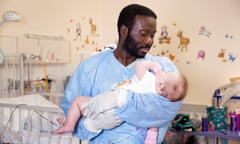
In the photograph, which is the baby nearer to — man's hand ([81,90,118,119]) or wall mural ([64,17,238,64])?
man's hand ([81,90,118,119])

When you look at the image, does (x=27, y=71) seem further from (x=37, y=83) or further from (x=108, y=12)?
(x=108, y=12)

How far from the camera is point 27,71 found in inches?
109

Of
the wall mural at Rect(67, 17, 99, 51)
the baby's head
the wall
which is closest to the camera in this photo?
the baby's head

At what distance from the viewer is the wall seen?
116 inches

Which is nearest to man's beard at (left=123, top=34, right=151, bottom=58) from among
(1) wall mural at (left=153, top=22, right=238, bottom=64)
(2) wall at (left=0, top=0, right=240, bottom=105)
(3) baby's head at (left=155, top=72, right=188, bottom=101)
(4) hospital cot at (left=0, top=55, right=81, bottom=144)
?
(3) baby's head at (left=155, top=72, right=188, bottom=101)

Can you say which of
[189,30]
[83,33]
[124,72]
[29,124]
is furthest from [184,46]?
[124,72]

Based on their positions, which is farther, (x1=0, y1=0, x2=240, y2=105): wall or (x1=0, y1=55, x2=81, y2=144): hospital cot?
(x1=0, y1=0, x2=240, y2=105): wall

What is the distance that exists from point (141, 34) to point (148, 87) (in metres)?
0.17

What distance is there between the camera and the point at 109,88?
99 centimetres

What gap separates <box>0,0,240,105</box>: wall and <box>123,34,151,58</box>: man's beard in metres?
1.92

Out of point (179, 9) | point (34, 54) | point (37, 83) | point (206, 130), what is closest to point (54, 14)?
point (34, 54)

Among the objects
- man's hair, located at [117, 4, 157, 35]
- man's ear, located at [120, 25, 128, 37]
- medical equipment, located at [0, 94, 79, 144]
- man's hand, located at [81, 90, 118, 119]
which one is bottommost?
medical equipment, located at [0, 94, 79, 144]

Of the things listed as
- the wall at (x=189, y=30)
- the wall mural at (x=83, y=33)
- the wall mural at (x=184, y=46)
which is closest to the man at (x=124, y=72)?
the wall at (x=189, y=30)

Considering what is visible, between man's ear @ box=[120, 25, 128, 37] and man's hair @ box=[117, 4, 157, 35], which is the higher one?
man's hair @ box=[117, 4, 157, 35]
